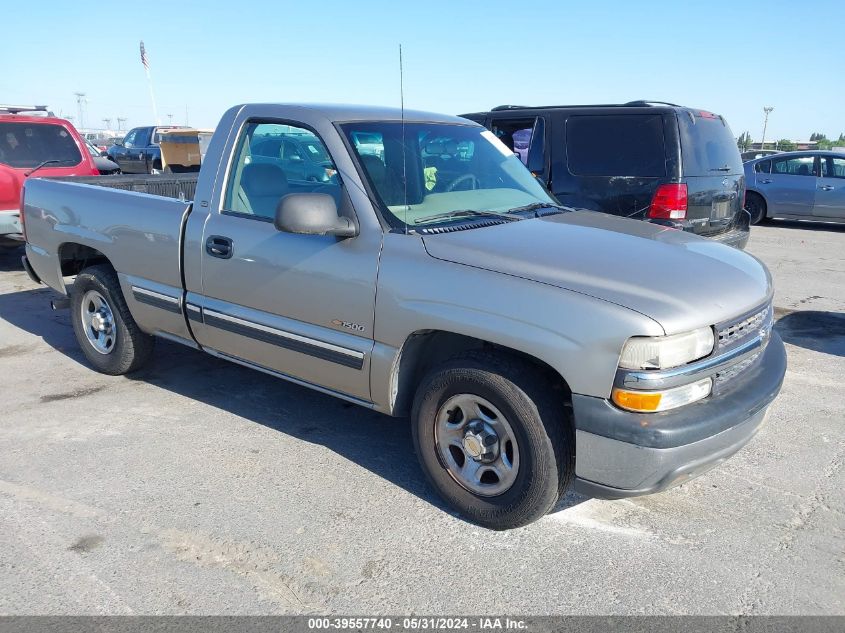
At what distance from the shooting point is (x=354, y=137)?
374cm

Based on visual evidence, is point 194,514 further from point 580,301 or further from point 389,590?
point 580,301

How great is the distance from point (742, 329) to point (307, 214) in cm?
202

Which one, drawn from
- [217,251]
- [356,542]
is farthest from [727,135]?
[356,542]

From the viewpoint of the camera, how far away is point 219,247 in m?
4.02

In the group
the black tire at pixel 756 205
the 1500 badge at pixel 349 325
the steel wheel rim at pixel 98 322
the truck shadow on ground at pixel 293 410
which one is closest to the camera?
the 1500 badge at pixel 349 325

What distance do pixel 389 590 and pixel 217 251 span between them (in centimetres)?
214

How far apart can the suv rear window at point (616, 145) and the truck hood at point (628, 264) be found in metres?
3.10

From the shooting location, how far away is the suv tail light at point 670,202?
646 centimetres

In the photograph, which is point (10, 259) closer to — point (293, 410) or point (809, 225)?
point (293, 410)

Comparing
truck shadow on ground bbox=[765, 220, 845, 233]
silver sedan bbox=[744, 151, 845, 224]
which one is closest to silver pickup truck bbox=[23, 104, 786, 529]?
silver sedan bbox=[744, 151, 845, 224]

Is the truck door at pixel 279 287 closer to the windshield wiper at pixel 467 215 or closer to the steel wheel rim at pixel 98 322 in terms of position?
the windshield wiper at pixel 467 215

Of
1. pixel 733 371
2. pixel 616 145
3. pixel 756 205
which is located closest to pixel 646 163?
pixel 616 145

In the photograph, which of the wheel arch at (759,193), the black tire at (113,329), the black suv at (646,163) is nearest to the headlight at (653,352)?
the black tire at (113,329)

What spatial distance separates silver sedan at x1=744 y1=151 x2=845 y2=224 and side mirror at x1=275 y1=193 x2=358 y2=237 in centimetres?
1251
